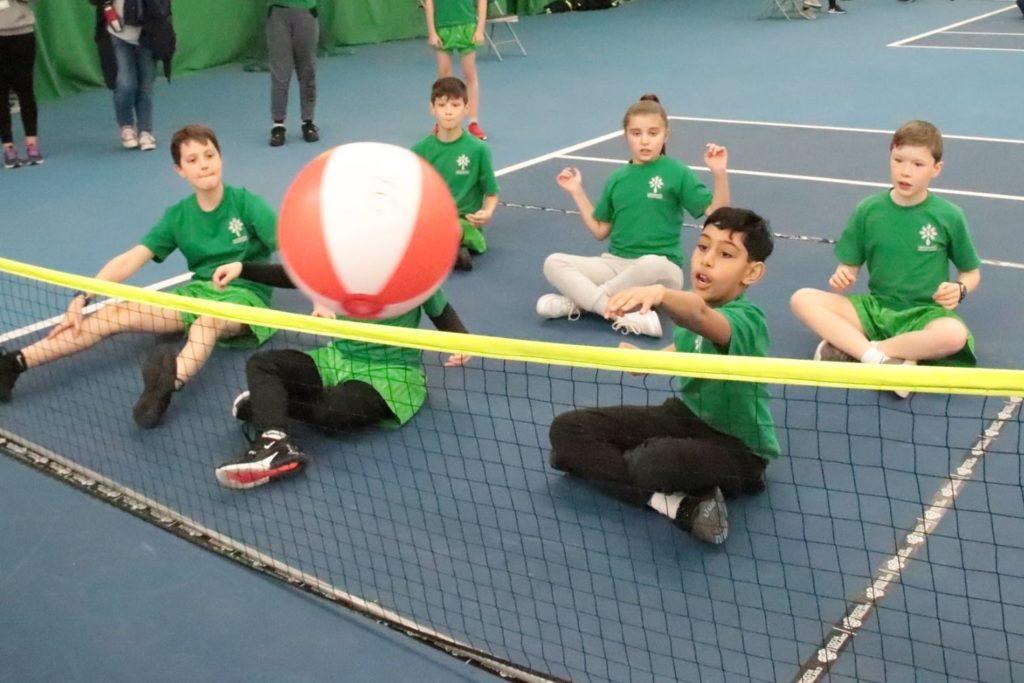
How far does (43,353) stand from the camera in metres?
4.29

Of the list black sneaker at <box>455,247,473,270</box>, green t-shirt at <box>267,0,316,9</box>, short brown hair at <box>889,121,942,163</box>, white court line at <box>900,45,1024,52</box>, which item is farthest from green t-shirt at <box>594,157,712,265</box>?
white court line at <box>900,45,1024,52</box>

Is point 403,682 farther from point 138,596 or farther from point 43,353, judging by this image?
point 43,353

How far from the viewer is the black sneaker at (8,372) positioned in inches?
162

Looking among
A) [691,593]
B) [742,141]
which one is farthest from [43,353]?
[742,141]

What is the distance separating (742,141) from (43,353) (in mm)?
5276

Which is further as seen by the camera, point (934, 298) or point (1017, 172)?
point (1017, 172)

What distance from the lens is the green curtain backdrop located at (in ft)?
33.8

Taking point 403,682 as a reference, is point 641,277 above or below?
above

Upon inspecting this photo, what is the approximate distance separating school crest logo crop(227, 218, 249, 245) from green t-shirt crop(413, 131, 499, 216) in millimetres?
1376

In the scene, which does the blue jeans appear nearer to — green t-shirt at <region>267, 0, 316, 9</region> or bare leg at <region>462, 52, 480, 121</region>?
green t-shirt at <region>267, 0, 316, 9</region>

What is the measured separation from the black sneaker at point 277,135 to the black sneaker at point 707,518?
6.02 m

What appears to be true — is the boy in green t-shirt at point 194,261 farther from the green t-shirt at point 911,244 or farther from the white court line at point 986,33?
the white court line at point 986,33

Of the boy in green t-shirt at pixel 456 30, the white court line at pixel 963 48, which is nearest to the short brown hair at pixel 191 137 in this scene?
the boy in green t-shirt at pixel 456 30

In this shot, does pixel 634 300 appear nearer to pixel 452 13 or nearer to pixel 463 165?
pixel 463 165
